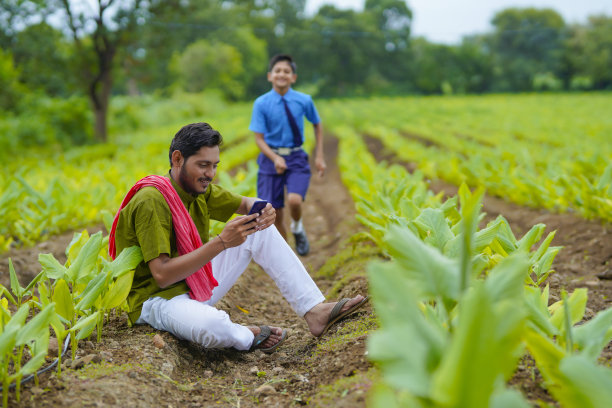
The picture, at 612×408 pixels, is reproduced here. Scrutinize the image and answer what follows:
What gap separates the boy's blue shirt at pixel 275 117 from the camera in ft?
15.6

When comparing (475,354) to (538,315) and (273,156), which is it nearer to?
(538,315)

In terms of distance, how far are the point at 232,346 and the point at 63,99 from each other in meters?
18.6

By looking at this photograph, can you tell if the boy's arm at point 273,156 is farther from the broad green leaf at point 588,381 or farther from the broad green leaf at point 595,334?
the broad green leaf at point 588,381

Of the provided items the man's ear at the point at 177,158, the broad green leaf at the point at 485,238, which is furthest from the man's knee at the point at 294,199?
the broad green leaf at the point at 485,238

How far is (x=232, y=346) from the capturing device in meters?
2.93

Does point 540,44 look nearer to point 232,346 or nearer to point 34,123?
point 34,123

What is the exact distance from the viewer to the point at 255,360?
2.94 metres

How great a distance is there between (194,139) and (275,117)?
2.28m

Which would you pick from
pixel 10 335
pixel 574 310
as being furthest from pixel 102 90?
pixel 574 310

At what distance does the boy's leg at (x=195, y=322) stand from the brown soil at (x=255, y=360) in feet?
0.31

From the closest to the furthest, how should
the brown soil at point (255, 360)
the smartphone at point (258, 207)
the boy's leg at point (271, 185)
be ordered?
the brown soil at point (255, 360) < the smartphone at point (258, 207) < the boy's leg at point (271, 185)

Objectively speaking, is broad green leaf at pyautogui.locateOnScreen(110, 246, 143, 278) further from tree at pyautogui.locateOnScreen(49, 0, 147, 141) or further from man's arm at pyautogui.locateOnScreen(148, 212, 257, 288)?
tree at pyautogui.locateOnScreen(49, 0, 147, 141)

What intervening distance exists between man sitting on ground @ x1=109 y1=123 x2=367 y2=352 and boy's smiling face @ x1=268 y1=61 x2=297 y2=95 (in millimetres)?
1895

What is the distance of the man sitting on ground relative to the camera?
251 centimetres
